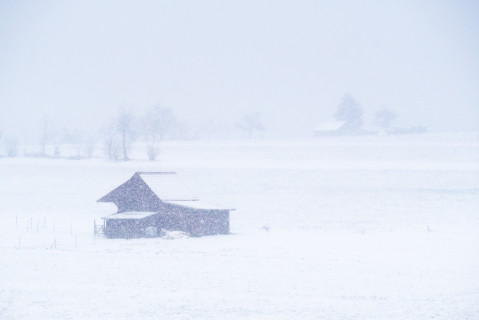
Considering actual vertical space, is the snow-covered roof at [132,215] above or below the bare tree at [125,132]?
below

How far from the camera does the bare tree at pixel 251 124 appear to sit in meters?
185

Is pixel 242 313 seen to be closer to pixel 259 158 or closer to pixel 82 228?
pixel 82 228

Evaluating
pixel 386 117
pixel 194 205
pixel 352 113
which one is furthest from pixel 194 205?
pixel 386 117

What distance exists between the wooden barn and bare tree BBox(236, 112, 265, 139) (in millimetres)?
140450

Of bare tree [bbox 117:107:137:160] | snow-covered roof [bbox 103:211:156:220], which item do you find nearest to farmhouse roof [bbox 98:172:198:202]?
snow-covered roof [bbox 103:211:156:220]

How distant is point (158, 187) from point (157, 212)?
2.14 meters

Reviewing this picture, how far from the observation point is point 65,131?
15888 centimetres

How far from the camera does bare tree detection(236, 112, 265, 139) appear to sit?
185 meters

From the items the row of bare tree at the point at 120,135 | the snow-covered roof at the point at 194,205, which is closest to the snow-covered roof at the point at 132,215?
the snow-covered roof at the point at 194,205

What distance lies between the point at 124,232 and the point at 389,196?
26.8 m

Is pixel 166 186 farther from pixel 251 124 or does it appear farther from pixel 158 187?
pixel 251 124

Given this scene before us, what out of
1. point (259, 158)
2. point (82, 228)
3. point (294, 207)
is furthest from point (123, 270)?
point (259, 158)

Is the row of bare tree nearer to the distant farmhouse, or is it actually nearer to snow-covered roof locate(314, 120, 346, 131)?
snow-covered roof locate(314, 120, 346, 131)

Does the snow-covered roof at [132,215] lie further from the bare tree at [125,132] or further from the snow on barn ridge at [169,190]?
the bare tree at [125,132]
